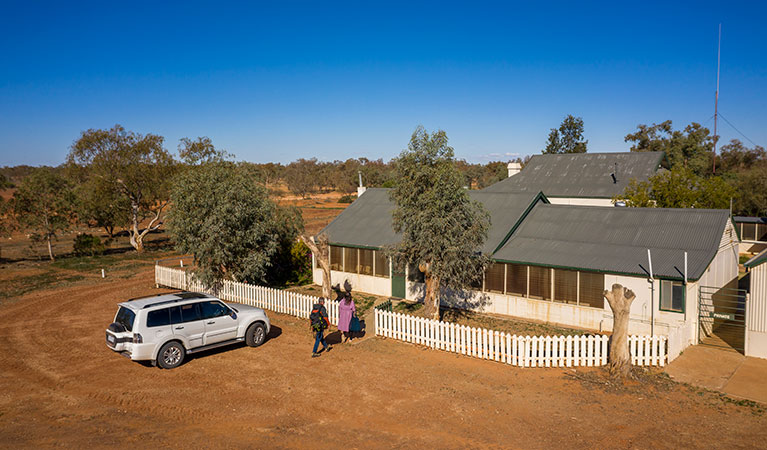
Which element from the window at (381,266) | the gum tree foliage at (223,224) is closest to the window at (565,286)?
the window at (381,266)

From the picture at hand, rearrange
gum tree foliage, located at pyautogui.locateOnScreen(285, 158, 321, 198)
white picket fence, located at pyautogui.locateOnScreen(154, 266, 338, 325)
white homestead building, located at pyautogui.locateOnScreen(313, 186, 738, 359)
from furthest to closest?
1. gum tree foliage, located at pyautogui.locateOnScreen(285, 158, 321, 198)
2. white picket fence, located at pyautogui.locateOnScreen(154, 266, 338, 325)
3. white homestead building, located at pyautogui.locateOnScreen(313, 186, 738, 359)

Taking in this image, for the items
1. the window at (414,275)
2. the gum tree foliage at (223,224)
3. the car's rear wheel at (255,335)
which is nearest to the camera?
the car's rear wheel at (255,335)

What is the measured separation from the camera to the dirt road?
31.5 feet

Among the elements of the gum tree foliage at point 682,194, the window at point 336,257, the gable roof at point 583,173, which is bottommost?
the window at point 336,257

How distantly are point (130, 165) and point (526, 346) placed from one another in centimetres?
3703

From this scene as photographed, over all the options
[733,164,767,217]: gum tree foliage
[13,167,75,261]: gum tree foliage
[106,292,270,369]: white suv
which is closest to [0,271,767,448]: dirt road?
[106,292,270,369]: white suv

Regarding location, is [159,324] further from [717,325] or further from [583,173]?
[583,173]

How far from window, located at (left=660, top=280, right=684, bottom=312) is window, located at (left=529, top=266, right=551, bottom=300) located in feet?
12.3

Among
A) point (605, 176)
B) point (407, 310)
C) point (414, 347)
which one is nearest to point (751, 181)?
point (605, 176)

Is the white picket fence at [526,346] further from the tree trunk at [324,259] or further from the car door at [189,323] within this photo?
the car door at [189,323]

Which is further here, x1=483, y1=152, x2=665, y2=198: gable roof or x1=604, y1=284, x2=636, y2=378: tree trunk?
x1=483, y1=152, x2=665, y2=198: gable roof

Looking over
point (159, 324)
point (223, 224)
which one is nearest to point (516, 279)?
point (223, 224)

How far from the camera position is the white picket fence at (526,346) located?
1361 centimetres

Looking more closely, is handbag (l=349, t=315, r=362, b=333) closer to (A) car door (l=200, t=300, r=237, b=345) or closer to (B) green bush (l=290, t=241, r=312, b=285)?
(A) car door (l=200, t=300, r=237, b=345)
